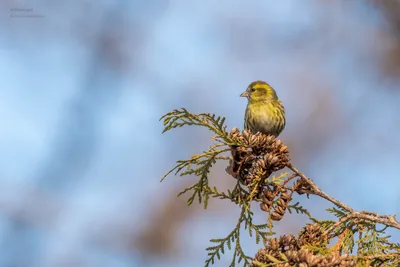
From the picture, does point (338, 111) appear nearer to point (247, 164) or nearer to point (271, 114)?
point (271, 114)

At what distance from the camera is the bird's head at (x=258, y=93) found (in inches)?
145

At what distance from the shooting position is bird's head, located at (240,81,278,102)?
3.68m

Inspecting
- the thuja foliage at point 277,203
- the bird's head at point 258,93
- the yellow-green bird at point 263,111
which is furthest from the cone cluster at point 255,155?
the bird's head at point 258,93

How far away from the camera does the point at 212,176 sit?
22.6 ft

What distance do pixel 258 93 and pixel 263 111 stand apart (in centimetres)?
21

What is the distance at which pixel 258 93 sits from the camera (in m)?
3.71

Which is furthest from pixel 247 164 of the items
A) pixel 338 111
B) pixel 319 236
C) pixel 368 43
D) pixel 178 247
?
pixel 368 43

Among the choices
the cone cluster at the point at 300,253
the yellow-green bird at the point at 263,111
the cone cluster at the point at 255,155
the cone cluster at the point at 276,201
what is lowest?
the cone cluster at the point at 300,253

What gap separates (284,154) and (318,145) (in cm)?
500

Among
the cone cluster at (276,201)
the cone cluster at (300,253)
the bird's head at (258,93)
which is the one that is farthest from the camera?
the bird's head at (258,93)

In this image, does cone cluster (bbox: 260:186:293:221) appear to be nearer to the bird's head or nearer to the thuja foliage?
the thuja foliage

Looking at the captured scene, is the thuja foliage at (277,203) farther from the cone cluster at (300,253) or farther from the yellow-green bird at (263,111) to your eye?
the yellow-green bird at (263,111)

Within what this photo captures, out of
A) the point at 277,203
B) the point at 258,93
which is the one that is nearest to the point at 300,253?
the point at 277,203

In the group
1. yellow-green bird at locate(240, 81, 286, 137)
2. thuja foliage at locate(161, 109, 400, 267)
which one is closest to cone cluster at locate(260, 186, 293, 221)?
thuja foliage at locate(161, 109, 400, 267)
